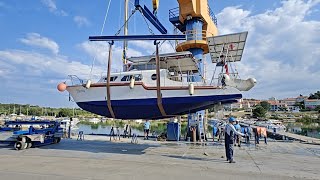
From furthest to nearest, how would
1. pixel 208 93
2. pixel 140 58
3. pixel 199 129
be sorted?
1. pixel 199 129
2. pixel 140 58
3. pixel 208 93

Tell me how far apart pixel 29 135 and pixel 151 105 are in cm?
655

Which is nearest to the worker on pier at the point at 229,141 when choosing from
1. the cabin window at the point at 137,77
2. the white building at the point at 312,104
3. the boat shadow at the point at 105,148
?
the boat shadow at the point at 105,148

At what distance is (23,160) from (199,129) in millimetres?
11457

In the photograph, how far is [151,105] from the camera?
1251 centimetres

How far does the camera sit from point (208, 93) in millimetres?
11969

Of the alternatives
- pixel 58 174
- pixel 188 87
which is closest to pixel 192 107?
pixel 188 87

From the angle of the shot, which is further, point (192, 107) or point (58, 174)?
point (192, 107)

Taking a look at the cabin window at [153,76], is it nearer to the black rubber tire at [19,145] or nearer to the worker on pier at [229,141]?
the worker on pier at [229,141]

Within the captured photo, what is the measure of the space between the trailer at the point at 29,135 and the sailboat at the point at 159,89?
9.14 ft

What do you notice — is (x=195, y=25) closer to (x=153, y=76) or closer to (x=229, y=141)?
(x=153, y=76)

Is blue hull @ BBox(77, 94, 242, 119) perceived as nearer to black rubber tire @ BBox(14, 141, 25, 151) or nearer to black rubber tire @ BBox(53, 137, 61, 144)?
black rubber tire @ BBox(14, 141, 25, 151)

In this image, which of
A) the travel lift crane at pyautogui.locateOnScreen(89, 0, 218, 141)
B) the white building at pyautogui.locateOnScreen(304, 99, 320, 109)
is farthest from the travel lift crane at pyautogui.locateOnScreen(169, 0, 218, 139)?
the white building at pyautogui.locateOnScreen(304, 99, 320, 109)

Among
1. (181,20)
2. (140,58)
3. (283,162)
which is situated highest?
(181,20)

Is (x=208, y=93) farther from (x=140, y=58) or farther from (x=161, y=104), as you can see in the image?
(x=140, y=58)
